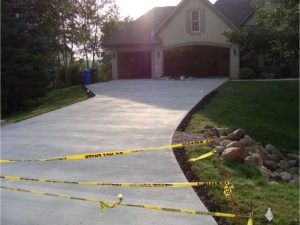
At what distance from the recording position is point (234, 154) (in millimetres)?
9695

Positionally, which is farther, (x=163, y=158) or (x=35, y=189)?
(x=163, y=158)

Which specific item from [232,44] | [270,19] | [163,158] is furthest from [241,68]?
[163,158]

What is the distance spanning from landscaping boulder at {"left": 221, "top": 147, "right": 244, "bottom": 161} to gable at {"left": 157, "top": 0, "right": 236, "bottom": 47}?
2226cm

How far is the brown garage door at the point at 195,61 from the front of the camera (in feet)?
109

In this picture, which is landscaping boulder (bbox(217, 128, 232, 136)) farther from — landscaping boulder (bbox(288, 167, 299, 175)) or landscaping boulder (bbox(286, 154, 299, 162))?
landscaping boulder (bbox(288, 167, 299, 175))

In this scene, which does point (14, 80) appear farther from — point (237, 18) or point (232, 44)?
point (237, 18)

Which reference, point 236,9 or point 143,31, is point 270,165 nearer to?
point 143,31

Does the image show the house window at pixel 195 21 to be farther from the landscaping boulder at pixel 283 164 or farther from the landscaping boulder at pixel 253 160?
the landscaping boulder at pixel 253 160

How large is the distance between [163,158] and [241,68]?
22603 millimetres

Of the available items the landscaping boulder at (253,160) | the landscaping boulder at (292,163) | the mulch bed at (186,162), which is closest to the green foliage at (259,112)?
the mulch bed at (186,162)

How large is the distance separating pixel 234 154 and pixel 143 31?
2588cm

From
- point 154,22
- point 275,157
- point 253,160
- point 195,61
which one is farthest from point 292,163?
point 154,22

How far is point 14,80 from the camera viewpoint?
2550 cm

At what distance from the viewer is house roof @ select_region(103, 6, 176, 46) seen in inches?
1306
